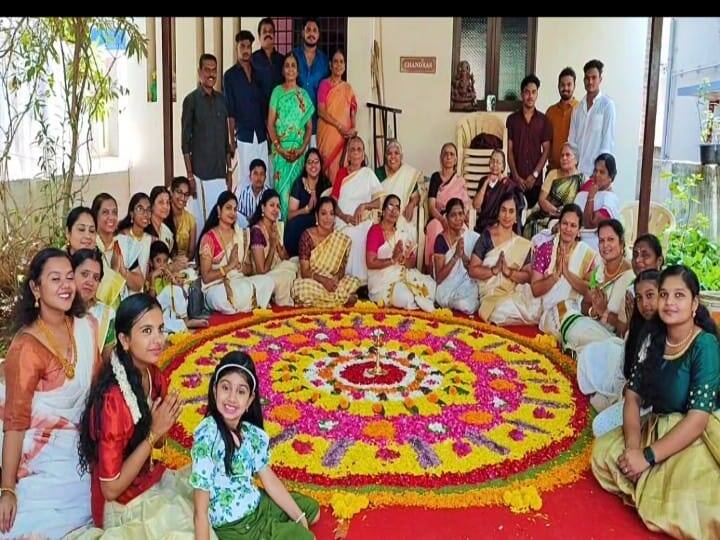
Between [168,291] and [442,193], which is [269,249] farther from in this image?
[442,193]

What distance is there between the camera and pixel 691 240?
6289mm

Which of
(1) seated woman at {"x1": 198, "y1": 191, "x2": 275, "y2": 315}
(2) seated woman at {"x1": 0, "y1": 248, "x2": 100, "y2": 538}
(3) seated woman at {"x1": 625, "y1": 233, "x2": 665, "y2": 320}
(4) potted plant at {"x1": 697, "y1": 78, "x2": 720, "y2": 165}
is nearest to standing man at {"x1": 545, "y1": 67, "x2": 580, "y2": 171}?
(4) potted plant at {"x1": 697, "y1": 78, "x2": 720, "y2": 165}

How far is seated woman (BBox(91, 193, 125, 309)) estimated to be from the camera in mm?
4098

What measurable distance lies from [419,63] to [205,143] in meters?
2.74

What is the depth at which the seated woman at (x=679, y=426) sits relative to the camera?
2521 millimetres

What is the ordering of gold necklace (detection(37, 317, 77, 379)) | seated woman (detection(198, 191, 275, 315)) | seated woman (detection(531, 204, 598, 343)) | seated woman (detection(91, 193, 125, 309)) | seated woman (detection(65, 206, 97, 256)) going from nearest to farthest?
gold necklace (detection(37, 317, 77, 379))
seated woman (detection(65, 206, 97, 256))
seated woman (detection(91, 193, 125, 309))
seated woman (detection(531, 204, 598, 343))
seated woman (detection(198, 191, 275, 315))

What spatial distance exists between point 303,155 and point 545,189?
7.13 ft

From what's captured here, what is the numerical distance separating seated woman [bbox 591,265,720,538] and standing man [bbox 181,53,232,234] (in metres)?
4.31

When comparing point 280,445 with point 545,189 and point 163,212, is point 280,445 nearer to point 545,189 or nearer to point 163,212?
point 163,212

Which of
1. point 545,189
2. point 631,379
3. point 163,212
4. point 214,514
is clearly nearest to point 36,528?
point 214,514

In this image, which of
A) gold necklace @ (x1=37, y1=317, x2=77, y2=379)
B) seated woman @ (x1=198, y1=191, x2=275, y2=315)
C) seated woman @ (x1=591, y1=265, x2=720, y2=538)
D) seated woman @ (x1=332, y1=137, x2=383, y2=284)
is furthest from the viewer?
seated woman @ (x1=332, y1=137, x2=383, y2=284)

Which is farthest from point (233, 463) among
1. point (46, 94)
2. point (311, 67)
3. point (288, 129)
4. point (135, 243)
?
point (311, 67)

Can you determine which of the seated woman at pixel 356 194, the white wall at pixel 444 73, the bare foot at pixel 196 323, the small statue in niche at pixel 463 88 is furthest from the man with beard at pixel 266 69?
the bare foot at pixel 196 323

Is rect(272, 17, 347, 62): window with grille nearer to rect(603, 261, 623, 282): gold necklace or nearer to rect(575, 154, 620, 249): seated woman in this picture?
rect(575, 154, 620, 249): seated woman
